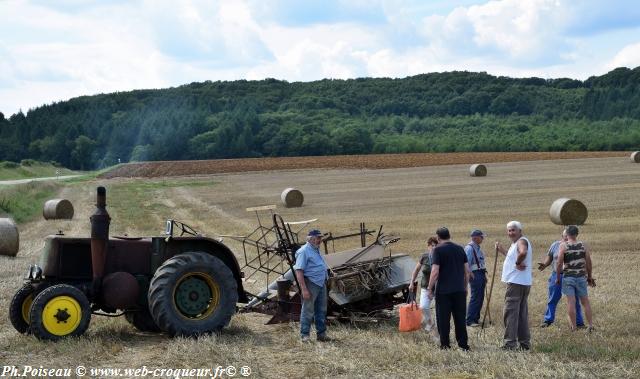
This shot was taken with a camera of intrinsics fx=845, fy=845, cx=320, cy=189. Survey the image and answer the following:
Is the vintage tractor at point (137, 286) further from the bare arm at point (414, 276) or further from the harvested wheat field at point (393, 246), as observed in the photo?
the bare arm at point (414, 276)


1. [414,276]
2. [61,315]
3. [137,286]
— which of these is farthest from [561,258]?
[61,315]

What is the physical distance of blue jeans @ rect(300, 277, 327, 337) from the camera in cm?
1009

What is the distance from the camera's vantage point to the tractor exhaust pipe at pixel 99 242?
9914mm

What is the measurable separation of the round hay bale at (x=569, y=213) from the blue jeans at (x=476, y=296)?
13.2 metres

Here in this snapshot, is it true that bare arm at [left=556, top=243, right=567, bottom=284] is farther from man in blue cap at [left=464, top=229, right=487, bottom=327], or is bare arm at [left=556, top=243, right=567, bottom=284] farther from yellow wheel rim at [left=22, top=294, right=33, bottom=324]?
yellow wheel rim at [left=22, top=294, right=33, bottom=324]

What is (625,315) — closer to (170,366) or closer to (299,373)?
(299,373)

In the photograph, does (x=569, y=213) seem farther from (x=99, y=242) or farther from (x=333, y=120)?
(x=333, y=120)

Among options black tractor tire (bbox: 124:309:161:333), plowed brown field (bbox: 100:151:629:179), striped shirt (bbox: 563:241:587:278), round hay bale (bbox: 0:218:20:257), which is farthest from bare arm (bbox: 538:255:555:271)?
plowed brown field (bbox: 100:151:629:179)

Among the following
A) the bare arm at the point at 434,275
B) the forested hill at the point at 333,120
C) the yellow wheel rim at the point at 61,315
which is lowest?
the yellow wheel rim at the point at 61,315

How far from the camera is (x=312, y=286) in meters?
10.2

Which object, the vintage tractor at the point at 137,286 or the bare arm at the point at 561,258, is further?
the bare arm at the point at 561,258

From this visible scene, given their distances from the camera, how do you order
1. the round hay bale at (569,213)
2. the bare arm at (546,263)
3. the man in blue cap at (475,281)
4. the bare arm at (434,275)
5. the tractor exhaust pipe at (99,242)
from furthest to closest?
the round hay bale at (569,213)
the man in blue cap at (475,281)
the bare arm at (546,263)
the tractor exhaust pipe at (99,242)
the bare arm at (434,275)

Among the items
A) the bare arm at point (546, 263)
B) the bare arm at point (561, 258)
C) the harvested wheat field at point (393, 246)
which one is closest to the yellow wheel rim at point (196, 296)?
the harvested wheat field at point (393, 246)

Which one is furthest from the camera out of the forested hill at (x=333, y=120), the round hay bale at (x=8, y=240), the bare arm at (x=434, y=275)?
the forested hill at (x=333, y=120)
